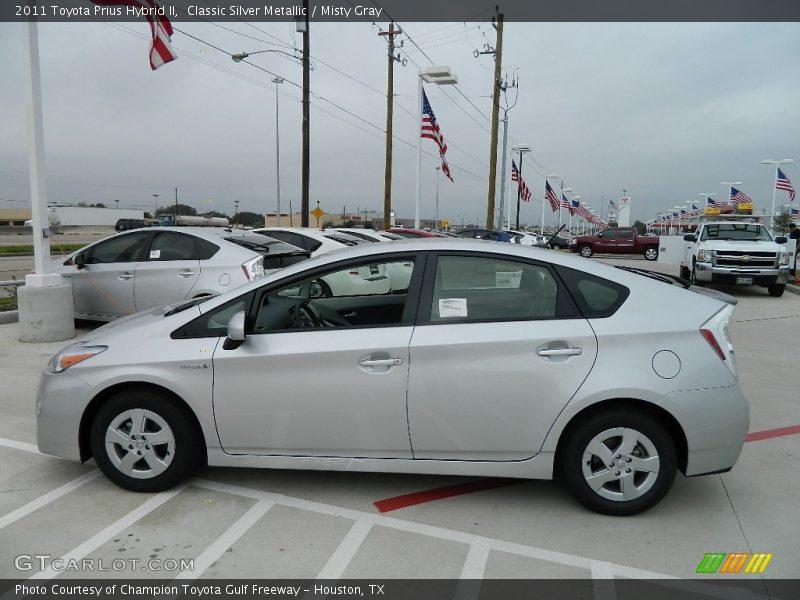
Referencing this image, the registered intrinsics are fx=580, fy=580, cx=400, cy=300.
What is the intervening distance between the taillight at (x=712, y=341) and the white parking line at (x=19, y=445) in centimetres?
459

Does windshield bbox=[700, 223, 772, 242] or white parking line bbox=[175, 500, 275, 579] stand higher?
windshield bbox=[700, 223, 772, 242]

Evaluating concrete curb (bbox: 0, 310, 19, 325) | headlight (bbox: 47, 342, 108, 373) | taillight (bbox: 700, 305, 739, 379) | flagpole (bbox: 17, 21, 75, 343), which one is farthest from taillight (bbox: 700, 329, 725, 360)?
concrete curb (bbox: 0, 310, 19, 325)

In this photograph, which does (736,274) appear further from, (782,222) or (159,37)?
(782,222)

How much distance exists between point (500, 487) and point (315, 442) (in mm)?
1273

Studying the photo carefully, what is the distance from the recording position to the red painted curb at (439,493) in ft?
11.5

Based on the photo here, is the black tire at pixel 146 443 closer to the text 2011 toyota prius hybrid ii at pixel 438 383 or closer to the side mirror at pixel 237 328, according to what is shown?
the text 2011 toyota prius hybrid ii at pixel 438 383

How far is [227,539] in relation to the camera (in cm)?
313

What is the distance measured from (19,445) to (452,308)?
3.48 meters

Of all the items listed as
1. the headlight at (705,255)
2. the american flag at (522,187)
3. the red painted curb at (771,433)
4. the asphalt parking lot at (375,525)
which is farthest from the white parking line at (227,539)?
the american flag at (522,187)

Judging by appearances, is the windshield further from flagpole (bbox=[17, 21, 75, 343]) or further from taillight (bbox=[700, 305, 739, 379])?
flagpole (bbox=[17, 21, 75, 343])

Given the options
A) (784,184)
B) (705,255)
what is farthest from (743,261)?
(784,184)

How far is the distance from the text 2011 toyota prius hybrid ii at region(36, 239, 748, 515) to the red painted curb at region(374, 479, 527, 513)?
0.26 m

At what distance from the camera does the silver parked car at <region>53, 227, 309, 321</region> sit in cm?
746

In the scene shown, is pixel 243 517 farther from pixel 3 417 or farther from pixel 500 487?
pixel 3 417
